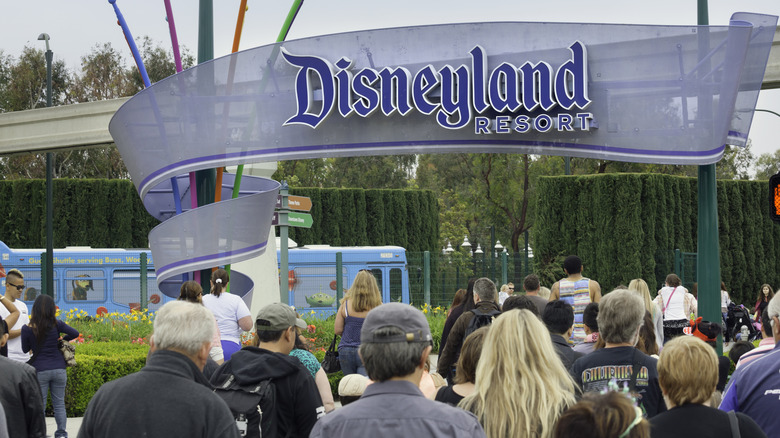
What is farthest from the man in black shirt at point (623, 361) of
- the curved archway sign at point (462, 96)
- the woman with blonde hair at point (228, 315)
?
the curved archway sign at point (462, 96)

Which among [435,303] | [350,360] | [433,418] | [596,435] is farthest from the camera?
[435,303]

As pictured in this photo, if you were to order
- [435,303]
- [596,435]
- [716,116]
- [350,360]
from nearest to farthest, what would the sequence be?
[596,435], [350,360], [716,116], [435,303]

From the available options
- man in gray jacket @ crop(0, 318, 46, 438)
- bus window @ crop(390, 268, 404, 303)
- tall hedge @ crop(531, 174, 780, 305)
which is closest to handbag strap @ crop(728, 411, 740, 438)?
man in gray jacket @ crop(0, 318, 46, 438)

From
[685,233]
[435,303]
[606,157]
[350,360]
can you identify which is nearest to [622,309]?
[350,360]

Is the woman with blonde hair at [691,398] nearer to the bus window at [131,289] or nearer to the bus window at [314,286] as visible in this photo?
the bus window at [314,286]

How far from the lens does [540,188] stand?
26000 millimetres

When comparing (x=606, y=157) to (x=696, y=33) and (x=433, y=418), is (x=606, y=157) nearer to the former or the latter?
(x=696, y=33)

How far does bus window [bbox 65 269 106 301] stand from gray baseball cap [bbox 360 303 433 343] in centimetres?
2239

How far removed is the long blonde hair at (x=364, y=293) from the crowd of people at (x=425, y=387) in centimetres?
258

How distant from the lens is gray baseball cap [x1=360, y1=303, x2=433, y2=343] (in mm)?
3137

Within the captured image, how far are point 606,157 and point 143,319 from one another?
10471 millimetres

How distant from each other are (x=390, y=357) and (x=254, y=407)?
4.78ft

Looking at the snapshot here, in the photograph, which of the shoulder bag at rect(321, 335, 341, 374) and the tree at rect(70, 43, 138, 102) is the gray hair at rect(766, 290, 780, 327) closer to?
the shoulder bag at rect(321, 335, 341, 374)

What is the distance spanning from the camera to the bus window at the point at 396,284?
2570cm
